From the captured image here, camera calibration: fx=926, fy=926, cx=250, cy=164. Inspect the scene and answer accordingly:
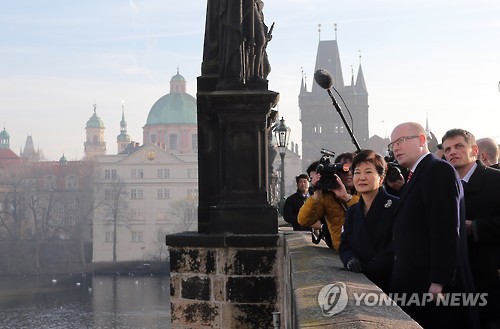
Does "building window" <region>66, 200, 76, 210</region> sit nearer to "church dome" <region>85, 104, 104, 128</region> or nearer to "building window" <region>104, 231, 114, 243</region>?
"building window" <region>104, 231, 114, 243</region>

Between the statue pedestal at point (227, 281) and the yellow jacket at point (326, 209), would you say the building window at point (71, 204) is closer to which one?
the statue pedestal at point (227, 281)

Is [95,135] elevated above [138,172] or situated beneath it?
elevated above

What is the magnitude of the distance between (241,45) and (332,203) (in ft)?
7.83

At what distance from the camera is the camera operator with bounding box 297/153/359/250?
17.9 feet

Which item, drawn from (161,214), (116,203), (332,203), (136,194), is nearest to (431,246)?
(332,203)

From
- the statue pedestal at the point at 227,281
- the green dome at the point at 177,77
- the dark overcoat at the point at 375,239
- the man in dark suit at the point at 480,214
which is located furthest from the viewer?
the green dome at the point at 177,77

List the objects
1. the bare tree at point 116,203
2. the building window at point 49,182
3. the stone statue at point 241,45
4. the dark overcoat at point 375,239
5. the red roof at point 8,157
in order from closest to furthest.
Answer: the dark overcoat at point 375,239 → the stone statue at point 241,45 → the bare tree at point 116,203 → the building window at point 49,182 → the red roof at point 8,157

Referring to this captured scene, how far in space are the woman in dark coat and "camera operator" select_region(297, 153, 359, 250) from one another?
94 cm

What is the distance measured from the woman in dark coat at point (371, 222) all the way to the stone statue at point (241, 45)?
314 centimetres

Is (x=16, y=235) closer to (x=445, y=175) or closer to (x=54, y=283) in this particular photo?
(x=54, y=283)

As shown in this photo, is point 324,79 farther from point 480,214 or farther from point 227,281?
point 480,214

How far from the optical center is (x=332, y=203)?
5613 millimetres

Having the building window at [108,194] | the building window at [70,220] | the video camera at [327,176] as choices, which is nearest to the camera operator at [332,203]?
the video camera at [327,176]

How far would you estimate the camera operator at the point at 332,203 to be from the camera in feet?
17.9
